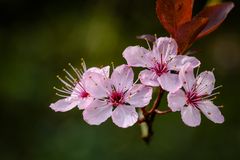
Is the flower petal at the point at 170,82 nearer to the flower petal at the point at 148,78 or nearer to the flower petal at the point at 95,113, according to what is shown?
the flower petal at the point at 148,78

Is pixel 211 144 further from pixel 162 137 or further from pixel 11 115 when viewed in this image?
pixel 11 115

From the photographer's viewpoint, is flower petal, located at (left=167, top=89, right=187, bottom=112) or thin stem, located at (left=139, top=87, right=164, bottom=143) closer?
flower petal, located at (left=167, top=89, right=187, bottom=112)

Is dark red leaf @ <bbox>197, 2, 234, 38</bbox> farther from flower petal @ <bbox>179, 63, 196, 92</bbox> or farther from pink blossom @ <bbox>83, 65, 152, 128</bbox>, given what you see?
pink blossom @ <bbox>83, 65, 152, 128</bbox>

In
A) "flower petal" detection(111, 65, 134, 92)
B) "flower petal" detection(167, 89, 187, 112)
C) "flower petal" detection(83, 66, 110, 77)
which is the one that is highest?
"flower petal" detection(83, 66, 110, 77)

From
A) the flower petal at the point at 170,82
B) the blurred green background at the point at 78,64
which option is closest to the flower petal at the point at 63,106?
the flower petal at the point at 170,82

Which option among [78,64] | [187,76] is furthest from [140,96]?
[78,64]

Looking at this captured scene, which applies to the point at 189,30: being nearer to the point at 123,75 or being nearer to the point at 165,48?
the point at 165,48

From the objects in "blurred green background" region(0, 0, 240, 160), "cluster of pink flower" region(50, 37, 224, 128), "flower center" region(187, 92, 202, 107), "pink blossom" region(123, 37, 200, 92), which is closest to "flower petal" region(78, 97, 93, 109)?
"cluster of pink flower" region(50, 37, 224, 128)
